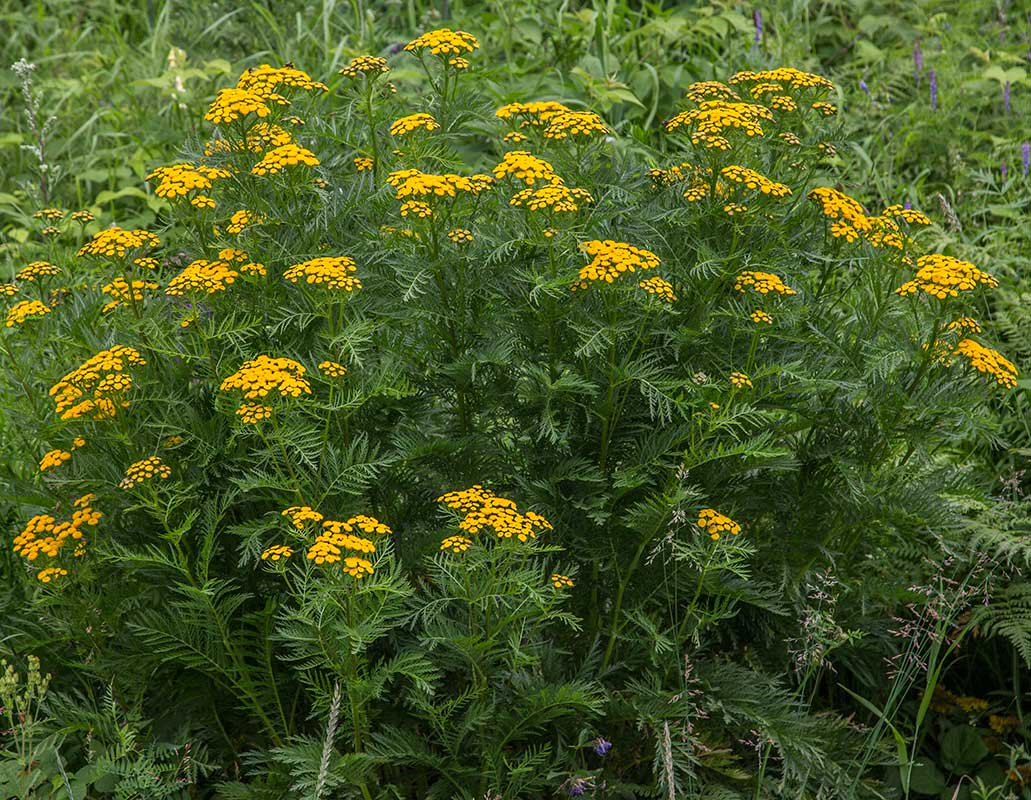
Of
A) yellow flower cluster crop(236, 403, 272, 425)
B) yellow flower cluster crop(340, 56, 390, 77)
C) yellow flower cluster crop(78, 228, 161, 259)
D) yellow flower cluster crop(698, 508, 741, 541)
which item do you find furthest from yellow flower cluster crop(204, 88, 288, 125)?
yellow flower cluster crop(698, 508, 741, 541)

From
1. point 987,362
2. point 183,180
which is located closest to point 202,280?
point 183,180

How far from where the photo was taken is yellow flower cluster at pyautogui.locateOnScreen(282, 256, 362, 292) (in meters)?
2.38

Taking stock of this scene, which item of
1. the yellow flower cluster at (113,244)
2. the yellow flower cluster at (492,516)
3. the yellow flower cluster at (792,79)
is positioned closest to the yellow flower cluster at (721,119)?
the yellow flower cluster at (792,79)

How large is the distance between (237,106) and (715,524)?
4.44 feet

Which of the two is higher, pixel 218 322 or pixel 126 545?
pixel 218 322

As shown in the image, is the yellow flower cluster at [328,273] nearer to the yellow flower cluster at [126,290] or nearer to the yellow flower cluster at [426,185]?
the yellow flower cluster at [426,185]

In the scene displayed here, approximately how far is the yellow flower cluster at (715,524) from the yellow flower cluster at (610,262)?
1.81 feet

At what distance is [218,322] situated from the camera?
2.64m

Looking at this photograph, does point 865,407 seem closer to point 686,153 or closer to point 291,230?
point 686,153

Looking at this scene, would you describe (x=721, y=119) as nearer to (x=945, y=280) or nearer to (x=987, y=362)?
(x=945, y=280)

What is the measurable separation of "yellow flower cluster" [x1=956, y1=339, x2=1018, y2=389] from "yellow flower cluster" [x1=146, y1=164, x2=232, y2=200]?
5.51 feet

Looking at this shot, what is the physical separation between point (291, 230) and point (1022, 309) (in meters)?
2.56

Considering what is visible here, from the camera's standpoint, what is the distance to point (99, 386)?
2510 mm

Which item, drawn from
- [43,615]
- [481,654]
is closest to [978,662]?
[481,654]
